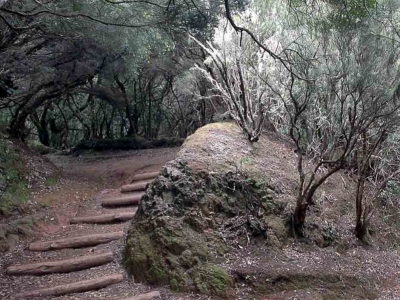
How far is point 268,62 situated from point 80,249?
403 centimetres

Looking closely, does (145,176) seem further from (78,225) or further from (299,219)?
(299,219)

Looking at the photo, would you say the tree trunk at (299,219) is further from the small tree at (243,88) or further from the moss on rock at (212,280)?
the small tree at (243,88)

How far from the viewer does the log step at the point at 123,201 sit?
7.67m

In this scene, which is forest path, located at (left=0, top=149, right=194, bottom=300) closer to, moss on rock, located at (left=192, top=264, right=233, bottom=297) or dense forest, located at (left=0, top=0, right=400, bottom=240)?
moss on rock, located at (left=192, top=264, right=233, bottom=297)

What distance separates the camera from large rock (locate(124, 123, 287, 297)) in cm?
516

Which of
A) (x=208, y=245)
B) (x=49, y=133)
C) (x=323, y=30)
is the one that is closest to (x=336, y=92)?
(x=323, y=30)

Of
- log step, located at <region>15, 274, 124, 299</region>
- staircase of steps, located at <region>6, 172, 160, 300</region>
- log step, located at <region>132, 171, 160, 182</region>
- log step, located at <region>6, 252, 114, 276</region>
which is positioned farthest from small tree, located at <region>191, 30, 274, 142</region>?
log step, located at <region>15, 274, 124, 299</region>

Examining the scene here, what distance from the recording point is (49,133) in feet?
65.6

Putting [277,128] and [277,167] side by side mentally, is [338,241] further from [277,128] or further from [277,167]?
[277,128]

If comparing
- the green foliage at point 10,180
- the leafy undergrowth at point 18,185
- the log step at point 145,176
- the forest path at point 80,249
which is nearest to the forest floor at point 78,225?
the forest path at point 80,249

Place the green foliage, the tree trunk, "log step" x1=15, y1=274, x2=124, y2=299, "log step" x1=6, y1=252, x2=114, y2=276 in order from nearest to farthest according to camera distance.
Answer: "log step" x1=15, y1=274, x2=124, y2=299 → "log step" x1=6, y1=252, x2=114, y2=276 → the tree trunk → the green foliage

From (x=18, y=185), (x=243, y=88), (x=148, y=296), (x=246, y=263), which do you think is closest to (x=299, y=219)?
(x=246, y=263)

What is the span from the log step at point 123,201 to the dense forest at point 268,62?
2.35 meters

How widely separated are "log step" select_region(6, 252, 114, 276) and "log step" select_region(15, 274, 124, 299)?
0.47 m
